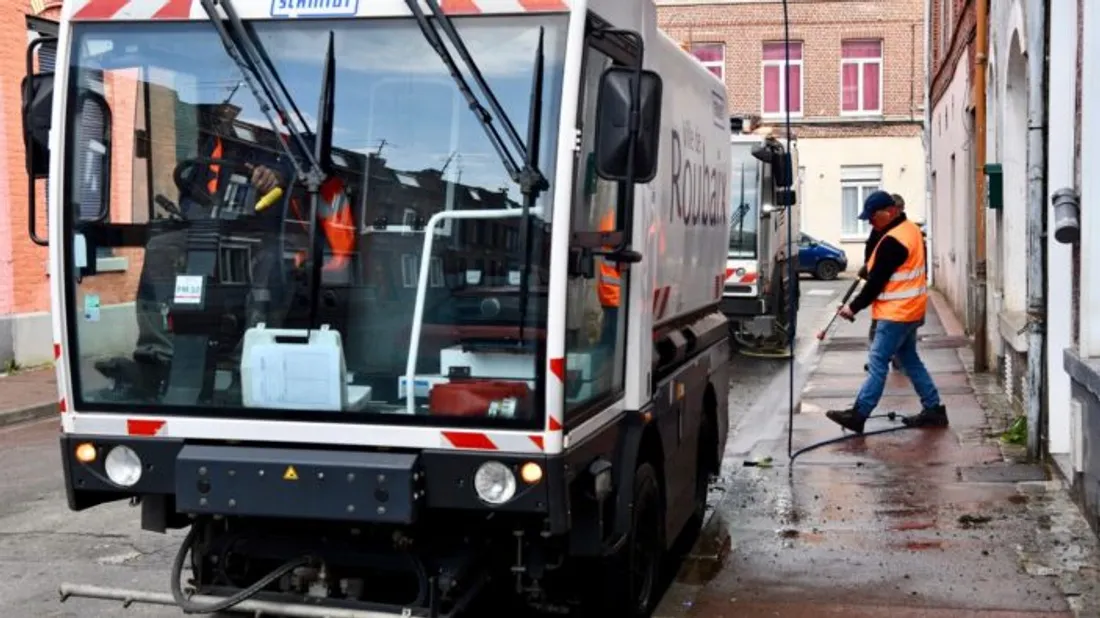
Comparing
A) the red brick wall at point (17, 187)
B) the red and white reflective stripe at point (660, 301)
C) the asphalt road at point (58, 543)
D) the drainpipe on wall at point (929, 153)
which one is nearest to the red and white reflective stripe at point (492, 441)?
the red and white reflective stripe at point (660, 301)

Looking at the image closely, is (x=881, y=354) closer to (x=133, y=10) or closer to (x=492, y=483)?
(x=492, y=483)

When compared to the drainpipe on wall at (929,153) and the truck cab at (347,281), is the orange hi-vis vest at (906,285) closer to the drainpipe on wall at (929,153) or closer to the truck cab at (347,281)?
the truck cab at (347,281)

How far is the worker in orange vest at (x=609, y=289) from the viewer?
4680 mm

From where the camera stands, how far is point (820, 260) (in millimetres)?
33656

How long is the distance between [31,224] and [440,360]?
1.69 metres

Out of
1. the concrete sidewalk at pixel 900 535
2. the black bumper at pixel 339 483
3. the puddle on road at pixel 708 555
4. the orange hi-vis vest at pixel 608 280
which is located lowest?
the puddle on road at pixel 708 555

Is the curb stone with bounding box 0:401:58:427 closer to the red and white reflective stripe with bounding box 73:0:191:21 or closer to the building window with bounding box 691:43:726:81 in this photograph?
the red and white reflective stripe with bounding box 73:0:191:21

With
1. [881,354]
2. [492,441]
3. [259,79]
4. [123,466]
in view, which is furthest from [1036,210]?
[123,466]

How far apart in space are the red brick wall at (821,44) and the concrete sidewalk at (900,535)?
88.9 feet

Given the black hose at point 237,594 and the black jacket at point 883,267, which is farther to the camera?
the black jacket at point 883,267

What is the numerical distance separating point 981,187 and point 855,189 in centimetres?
2420

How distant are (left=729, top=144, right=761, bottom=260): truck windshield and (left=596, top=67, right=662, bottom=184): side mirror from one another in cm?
1155

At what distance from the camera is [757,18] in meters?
36.5

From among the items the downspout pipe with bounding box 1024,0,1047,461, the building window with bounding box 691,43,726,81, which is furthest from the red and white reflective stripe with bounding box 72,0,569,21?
the building window with bounding box 691,43,726,81
